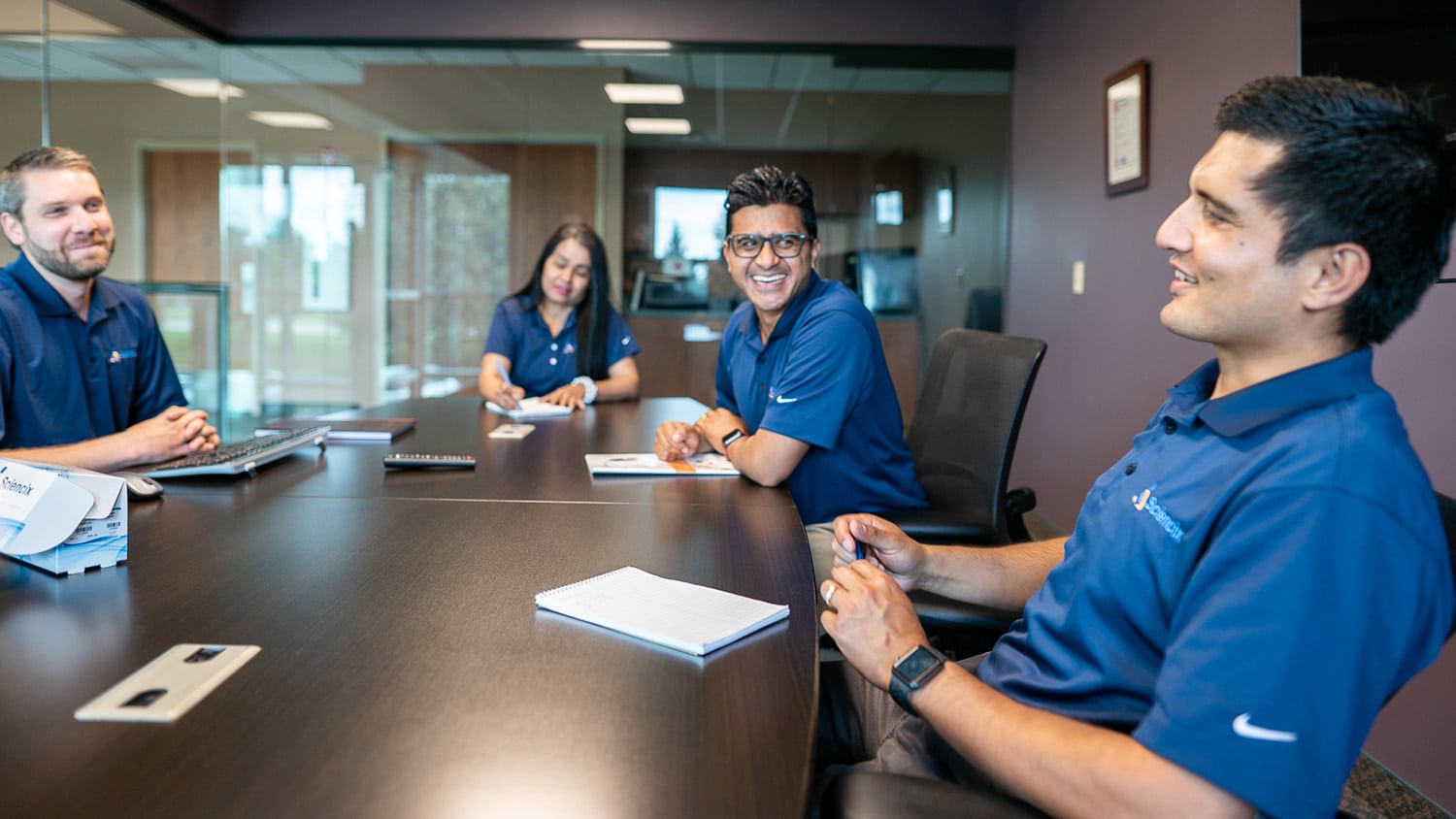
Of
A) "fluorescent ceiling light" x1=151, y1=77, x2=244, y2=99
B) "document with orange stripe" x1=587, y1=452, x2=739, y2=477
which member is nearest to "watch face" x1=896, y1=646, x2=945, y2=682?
"document with orange stripe" x1=587, y1=452, x2=739, y2=477

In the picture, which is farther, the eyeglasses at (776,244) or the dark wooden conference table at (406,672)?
the eyeglasses at (776,244)

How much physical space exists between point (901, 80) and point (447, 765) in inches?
201

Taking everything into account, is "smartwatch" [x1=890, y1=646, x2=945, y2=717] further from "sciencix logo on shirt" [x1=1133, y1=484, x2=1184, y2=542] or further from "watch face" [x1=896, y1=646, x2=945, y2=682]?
"sciencix logo on shirt" [x1=1133, y1=484, x2=1184, y2=542]

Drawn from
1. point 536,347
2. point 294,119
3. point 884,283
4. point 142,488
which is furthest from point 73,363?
point 884,283

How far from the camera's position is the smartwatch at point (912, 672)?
106 centimetres

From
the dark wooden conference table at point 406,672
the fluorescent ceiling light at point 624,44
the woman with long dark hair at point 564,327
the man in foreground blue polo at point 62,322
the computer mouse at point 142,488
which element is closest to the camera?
the dark wooden conference table at point 406,672

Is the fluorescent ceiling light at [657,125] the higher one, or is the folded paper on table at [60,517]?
the fluorescent ceiling light at [657,125]

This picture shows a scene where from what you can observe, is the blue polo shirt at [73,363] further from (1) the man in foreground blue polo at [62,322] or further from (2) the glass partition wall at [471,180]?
(2) the glass partition wall at [471,180]

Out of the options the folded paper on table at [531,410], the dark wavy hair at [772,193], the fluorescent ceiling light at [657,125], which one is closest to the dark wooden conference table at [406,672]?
the dark wavy hair at [772,193]

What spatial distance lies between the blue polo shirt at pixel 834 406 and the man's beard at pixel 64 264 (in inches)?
61.9

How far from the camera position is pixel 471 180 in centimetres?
559

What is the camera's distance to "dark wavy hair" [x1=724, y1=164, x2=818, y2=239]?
2.33 m

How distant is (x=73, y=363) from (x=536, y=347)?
5.38 feet

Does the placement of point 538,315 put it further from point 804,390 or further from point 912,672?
point 912,672
